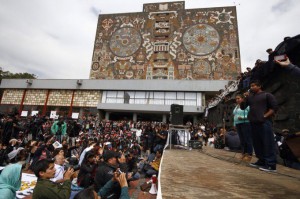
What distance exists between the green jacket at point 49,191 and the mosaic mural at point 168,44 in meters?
27.1

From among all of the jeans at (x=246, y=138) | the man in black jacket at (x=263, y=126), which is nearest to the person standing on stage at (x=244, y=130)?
the jeans at (x=246, y=138)

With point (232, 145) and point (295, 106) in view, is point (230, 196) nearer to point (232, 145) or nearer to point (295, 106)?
point (295, 106)

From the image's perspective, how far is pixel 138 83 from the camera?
24.9 m

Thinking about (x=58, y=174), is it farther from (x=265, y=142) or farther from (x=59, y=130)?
(x=59, y=130)

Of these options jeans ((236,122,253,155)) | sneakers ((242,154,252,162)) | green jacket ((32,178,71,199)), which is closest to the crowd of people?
green jacket ((32,178,71,199))

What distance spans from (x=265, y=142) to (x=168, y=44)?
96.3 ft

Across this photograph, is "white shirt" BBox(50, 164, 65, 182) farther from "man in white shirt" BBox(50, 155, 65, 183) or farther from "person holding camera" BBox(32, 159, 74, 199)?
"person holding camera" BBox(32, 159, 74, 199)

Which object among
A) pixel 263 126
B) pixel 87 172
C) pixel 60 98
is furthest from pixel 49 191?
pixel 60 98

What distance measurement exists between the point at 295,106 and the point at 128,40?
30.5 meters

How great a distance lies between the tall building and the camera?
2397 centimetres

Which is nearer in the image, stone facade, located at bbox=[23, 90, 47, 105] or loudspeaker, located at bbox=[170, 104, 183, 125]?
loudspeaker, located at bbox=[170, 104, 183, 125]

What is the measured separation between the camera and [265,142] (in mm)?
2986

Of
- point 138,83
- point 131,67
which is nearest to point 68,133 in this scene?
point 138,83

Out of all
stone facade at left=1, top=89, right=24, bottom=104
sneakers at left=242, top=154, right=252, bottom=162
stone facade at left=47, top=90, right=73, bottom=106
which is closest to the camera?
sneakers at left=242, top=154, right=252, bottom=162
